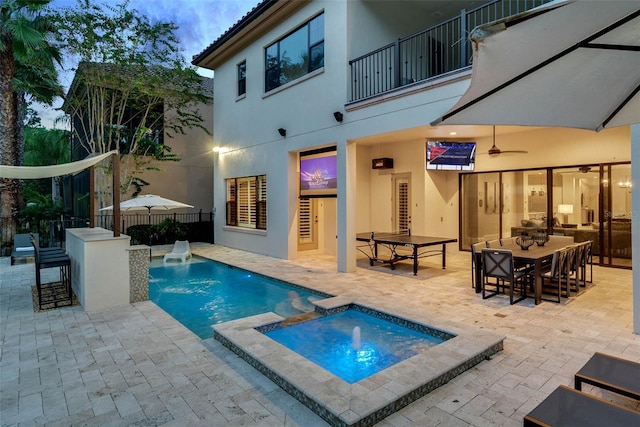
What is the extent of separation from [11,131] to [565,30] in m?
14.2

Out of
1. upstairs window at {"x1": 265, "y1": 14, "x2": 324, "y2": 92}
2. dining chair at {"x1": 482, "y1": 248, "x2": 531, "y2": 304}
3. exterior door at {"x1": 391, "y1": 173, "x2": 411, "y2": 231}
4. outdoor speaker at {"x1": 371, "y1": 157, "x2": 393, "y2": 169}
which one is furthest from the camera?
outdoor speaker at {"x1": 371, "y1": 157, "x2": 393, "y2": 169}

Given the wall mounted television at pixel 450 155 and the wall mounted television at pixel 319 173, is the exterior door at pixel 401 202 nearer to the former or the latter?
the wall mounted television at pixel 450 155

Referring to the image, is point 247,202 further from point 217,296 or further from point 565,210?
point 565,210

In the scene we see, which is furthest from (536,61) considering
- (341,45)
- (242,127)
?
(242,127)

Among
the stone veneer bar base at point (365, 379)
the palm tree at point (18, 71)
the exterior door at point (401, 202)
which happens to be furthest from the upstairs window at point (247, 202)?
the stone veneer bar base at point (365, 379)

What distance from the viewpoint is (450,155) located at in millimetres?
9953

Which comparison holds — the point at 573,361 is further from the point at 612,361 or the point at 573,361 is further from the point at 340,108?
the point at 340,108

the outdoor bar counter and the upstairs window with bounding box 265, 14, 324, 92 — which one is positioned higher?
the upstairs window with bounding box 265, 14, 324, 92

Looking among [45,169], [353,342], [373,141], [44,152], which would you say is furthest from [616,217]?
[44,152]

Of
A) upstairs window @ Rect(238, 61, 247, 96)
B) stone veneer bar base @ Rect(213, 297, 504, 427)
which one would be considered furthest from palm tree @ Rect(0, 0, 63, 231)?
stone veneer bar base @ Rect(213, 297, 504, 427)

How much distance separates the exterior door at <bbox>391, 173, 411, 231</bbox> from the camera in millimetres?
11070

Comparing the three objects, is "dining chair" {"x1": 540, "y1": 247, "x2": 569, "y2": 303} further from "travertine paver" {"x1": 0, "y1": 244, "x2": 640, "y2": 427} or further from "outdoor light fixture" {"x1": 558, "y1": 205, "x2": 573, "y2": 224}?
"outdoor light fixture" {"x1": 558, "y1": 205, "x2": 573, "y2": 224}

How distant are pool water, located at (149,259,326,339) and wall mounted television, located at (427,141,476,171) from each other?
205 inches

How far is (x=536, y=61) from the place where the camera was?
2.50 metres
